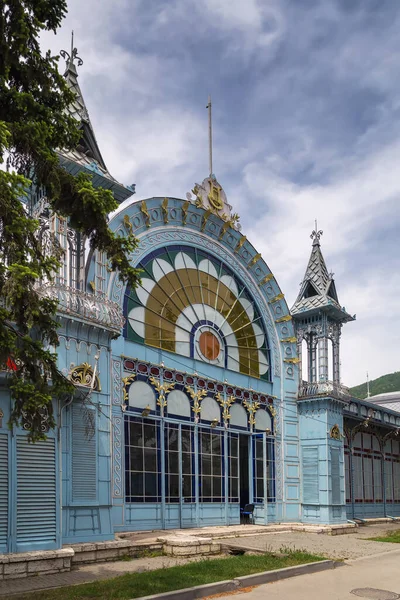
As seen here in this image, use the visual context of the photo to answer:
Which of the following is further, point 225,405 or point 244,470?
point 244,470

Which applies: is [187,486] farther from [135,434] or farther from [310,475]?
[310,475]

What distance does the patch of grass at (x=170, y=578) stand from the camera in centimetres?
1080

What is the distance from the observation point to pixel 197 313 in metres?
22.4

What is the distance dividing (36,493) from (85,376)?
323cm

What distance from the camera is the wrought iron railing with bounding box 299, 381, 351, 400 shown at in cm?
2512

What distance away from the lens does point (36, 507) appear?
13062 mm

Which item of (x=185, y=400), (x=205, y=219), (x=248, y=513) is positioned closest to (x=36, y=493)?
(x=185, y=400)

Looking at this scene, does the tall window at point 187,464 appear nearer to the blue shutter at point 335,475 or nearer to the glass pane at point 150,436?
the glass pane at point 150,436

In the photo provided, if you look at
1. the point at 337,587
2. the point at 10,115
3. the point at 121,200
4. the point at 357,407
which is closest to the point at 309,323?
the point at 357,407

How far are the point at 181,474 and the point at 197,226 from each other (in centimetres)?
816

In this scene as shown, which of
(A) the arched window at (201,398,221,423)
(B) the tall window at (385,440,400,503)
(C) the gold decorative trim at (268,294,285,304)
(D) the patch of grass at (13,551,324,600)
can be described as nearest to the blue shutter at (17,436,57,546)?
(D) the patch of grass at (13,551,324,600)

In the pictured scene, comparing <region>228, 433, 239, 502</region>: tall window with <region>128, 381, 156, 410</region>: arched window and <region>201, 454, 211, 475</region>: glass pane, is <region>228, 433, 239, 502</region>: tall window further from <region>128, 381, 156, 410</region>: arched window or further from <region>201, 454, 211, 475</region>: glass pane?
<region>128, 381, 156, 410</region>: arched window

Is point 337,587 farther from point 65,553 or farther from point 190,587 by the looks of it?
point 65,553

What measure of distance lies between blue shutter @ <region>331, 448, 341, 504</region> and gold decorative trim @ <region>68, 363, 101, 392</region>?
1195 cm
